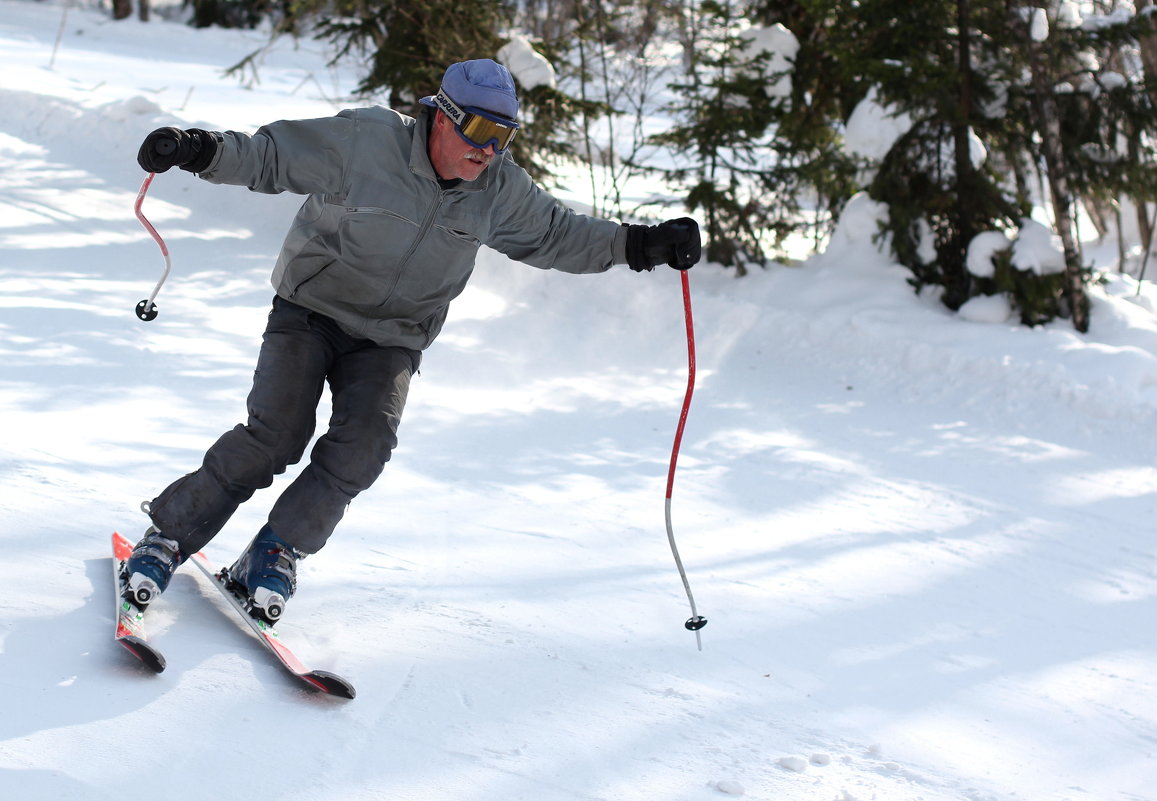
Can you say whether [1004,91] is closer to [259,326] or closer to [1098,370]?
[1098,370]

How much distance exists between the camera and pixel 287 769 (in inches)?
100

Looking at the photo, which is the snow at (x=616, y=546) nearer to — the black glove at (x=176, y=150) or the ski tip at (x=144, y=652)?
the ski tip at (x=144, y=652)

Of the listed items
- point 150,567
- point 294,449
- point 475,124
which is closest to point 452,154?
point 475,124

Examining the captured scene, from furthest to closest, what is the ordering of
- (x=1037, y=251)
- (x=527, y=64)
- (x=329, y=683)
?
1. (x=527, y=64)
2. (x=1037, y=251)
3. (x=329, y=683)

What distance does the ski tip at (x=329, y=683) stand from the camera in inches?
112

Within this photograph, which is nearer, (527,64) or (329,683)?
(329,683)

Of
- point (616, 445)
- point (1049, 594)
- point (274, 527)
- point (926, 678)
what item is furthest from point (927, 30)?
point (274, 527)

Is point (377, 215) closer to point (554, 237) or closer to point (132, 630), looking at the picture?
point (554, 237)

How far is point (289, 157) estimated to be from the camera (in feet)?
9.60

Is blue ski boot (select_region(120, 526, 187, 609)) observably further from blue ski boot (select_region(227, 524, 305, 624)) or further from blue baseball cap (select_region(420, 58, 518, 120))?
blue baseball cap (select_region(420, 58, 518, 120))

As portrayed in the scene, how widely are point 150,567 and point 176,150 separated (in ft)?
3.87

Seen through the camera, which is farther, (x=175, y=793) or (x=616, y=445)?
(x=616, y=445)

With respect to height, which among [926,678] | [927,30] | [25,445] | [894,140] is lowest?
[926,678]

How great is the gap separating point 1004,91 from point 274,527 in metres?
6.55
